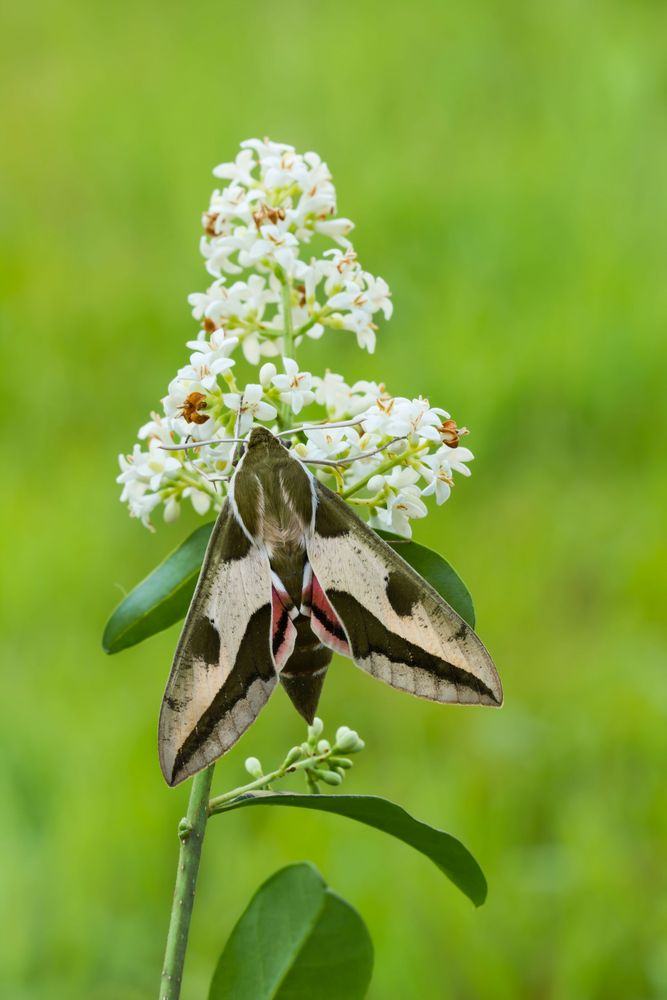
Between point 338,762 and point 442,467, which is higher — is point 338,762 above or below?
below

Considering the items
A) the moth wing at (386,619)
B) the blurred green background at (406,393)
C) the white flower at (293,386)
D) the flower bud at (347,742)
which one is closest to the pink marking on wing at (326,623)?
the moth wing at (386,619)

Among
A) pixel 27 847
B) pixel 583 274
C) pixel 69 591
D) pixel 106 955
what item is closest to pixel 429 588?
pixel 106 955

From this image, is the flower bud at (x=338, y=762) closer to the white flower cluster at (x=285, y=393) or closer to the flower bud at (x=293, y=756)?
the flower bud at (x=293, y=756)

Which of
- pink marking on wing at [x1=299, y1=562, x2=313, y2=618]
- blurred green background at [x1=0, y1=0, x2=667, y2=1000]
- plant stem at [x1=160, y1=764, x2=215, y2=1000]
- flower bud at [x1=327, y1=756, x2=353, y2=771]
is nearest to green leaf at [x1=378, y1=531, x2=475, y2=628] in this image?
pink marking on wing at [x1=299, y1=562, x2=313, y2=618]

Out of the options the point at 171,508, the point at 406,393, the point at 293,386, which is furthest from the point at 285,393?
the point at 406,393

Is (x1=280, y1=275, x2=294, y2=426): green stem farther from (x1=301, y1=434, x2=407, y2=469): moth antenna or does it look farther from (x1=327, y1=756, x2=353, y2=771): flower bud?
(x1=327, y1=756, x2=353, y2=771): flower bud

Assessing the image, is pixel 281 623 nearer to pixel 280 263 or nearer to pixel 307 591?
pixel 307 591
